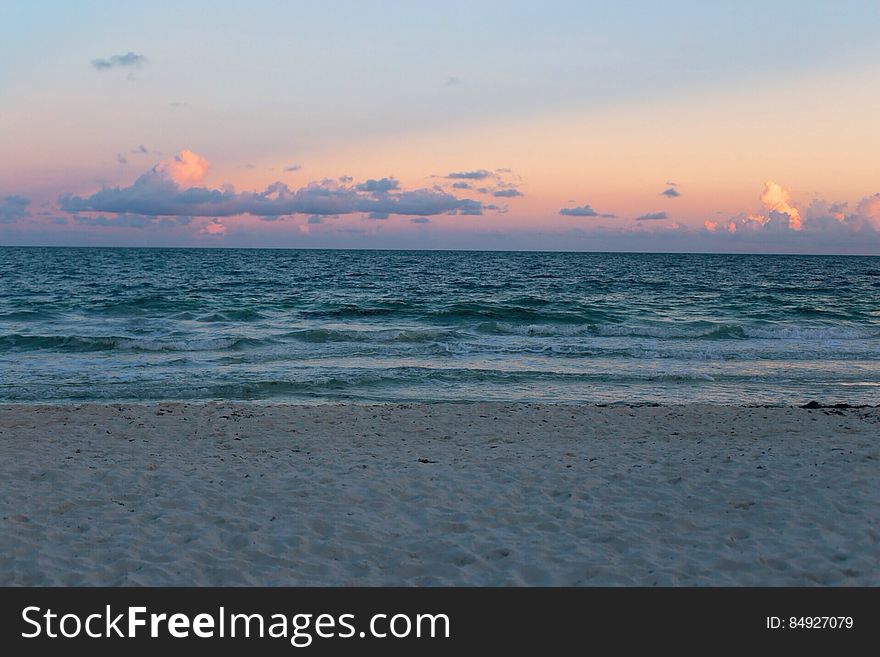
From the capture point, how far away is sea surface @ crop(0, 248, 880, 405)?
1609 cm

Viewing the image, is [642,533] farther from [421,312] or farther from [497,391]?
[421,312]

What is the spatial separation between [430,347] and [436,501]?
14.0 meters

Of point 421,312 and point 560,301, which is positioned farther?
point 560,301

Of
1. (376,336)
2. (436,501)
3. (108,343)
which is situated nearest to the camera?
(436,501)

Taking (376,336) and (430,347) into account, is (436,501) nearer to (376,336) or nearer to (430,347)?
(430,347)

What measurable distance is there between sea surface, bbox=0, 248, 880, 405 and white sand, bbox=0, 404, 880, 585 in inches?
145

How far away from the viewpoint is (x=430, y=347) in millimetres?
21766

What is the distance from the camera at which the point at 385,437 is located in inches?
441

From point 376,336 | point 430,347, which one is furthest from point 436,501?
point 376,336

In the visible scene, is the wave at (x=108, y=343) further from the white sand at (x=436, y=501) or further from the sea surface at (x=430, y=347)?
the white sand at (x=436, y=501)

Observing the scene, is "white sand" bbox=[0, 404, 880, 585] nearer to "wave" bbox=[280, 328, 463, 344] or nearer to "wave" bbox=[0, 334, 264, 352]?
"wave" bbox=[0, 334, 264, 352]

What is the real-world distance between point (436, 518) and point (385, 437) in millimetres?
3964

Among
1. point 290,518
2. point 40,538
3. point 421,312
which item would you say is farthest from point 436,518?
point 421,312

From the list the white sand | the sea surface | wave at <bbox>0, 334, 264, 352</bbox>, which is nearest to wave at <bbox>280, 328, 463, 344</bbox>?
the sea surface
